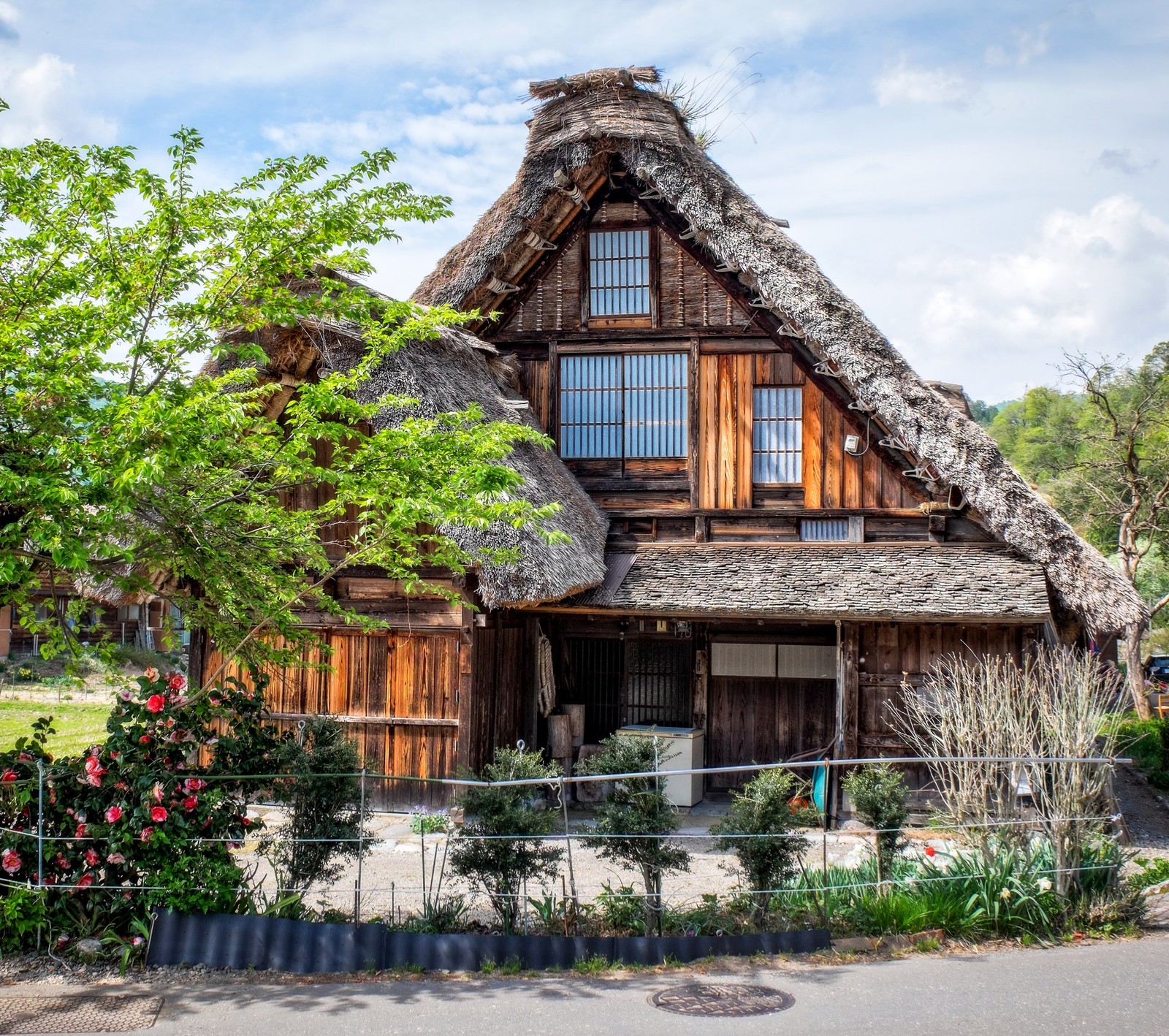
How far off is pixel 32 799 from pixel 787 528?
9156mm

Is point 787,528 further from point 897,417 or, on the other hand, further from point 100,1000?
point 100,1000

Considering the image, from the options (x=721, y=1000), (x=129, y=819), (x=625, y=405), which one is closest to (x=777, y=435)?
(x=625, y=405)

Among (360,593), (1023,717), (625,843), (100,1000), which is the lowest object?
(100,1000)

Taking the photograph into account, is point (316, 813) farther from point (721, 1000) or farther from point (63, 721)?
point (63, 721)

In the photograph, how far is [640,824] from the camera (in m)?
7.43

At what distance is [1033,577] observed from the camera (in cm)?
1191

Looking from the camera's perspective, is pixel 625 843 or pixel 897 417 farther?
pixel 897 417

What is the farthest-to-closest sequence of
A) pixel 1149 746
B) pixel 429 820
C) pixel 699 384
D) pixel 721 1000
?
pixel 1149 746 → pixel 699 384 → pixel 429 820 → pixel 721 1000

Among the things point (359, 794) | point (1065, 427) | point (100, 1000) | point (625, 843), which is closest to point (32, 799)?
point (100, 1000)

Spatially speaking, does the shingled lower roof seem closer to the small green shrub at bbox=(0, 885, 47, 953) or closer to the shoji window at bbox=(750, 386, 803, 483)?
the shoji window at bbox=(750, 386, 803, 483)

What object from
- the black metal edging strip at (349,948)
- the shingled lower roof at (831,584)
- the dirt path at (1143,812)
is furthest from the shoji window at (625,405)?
the black metal edging strip at (349,948)

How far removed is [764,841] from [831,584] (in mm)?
5397

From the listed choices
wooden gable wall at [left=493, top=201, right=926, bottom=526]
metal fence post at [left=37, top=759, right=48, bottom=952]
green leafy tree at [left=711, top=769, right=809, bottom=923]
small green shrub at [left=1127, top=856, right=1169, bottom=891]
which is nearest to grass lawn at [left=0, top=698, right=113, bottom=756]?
wooden gable wall at [left=493, top=201, right=926, bottom=526]

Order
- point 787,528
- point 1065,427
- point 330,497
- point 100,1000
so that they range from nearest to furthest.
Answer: point 100,1000 < point 330,497 < point 787,528 < point 1065,427
